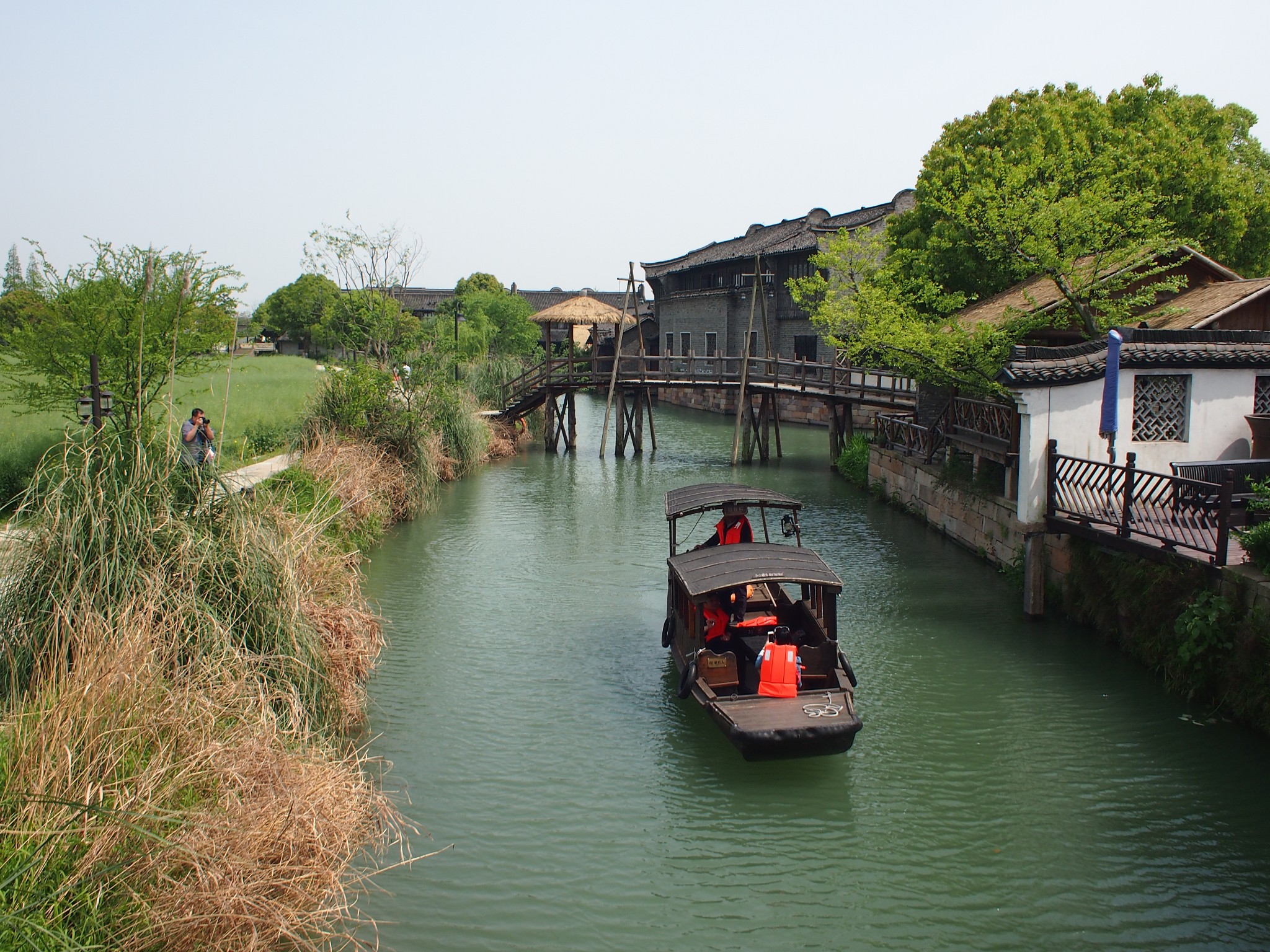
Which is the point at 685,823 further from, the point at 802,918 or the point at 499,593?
the point at 499,593

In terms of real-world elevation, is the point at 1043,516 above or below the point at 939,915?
above

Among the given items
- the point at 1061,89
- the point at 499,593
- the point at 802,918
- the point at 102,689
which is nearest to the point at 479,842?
the point at 802,918

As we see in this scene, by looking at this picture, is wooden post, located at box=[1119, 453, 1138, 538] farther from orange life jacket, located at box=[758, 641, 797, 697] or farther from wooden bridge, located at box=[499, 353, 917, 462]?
wooden bridge, located at box=[499, 353, 917, 462]

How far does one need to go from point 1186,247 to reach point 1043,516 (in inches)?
316

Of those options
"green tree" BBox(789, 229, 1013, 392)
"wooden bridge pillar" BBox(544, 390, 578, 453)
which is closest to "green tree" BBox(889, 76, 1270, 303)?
"green tree" BBox(789, 229, 1013, 392)

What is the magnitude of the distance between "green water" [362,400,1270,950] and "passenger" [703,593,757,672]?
0.92 m

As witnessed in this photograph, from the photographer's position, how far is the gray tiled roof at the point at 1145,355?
1377 centimetres

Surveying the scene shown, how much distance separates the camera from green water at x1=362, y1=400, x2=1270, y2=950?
733 cm

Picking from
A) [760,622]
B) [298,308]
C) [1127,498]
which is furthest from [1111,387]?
[298,308]

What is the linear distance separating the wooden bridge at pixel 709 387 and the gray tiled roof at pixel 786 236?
205 inches

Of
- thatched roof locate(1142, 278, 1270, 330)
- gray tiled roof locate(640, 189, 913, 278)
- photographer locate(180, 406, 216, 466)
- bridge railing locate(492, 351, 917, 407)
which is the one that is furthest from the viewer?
gray tiled roof locate(640, 189, 913, 278)

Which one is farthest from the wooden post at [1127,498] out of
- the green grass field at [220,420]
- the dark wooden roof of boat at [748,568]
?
the green grass field at [220,420]

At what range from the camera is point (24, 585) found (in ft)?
26.3

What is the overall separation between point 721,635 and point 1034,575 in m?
5.65
